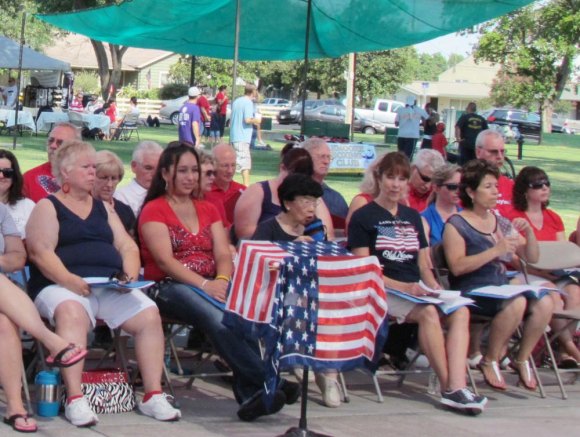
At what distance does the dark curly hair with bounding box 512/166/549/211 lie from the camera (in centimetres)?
784

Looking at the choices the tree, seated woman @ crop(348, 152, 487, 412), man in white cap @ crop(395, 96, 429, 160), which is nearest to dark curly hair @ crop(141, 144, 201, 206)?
seated woman @ crop(348, 152, 487, 412)

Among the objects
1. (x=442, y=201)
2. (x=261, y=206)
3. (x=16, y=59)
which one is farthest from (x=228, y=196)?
(x=16, y=59)

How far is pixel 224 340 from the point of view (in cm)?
589

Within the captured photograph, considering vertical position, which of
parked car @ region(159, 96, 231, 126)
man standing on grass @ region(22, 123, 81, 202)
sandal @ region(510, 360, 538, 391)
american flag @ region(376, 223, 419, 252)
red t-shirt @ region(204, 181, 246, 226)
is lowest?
sandal @ region(510, 360, 538, 391)

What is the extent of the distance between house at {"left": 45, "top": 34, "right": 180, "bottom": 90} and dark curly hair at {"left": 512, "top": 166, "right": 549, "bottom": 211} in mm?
69642

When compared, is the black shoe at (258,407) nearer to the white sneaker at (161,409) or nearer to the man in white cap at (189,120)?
the white sneaker at (161,409)

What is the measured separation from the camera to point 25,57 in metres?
32.1

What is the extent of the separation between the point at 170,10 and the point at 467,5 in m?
3.59

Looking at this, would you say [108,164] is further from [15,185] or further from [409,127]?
[409,127]

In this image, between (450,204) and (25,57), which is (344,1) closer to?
(450,204)

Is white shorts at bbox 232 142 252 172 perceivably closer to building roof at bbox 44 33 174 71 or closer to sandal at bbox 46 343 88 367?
sandal at bbox 46 343 88 367

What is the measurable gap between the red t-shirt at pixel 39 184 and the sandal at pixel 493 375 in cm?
303

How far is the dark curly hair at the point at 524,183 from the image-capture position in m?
7.84

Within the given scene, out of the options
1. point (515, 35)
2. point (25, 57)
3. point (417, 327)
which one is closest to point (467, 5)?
point (417, 327)
